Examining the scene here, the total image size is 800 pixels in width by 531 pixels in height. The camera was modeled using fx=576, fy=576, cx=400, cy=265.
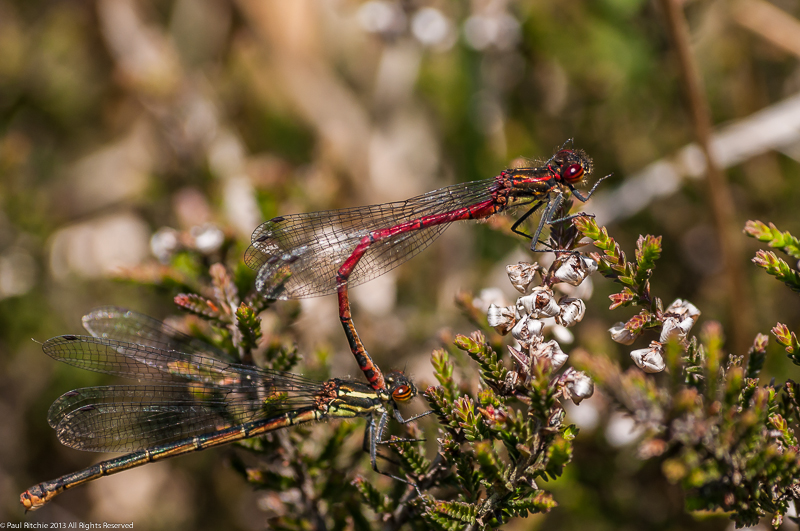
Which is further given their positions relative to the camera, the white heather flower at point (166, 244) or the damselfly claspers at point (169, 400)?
the white heather flower at point (166, 244)

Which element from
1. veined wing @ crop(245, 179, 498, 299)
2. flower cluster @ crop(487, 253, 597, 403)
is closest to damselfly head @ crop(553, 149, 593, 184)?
veined wing @ crop(245, 179, 498, 299)

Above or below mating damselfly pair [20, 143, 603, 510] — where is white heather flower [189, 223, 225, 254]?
above

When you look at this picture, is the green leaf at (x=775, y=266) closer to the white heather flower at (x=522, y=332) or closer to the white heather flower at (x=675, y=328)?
the white heather flower at (x=675, y=328)

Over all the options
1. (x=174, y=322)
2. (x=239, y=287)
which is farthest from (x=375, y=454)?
(x=174, y=322)

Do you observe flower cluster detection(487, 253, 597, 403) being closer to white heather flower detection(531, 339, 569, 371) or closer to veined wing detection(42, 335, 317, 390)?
white heather flower detection(531, 339, 569, 371)

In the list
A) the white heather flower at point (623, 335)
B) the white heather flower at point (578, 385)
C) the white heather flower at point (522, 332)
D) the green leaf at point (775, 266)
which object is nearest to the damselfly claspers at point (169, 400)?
the white heather flower at point (522, 332)

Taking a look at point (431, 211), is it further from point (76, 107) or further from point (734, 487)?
point (76, 107)

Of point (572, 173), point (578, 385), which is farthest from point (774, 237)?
point (572, 173)
